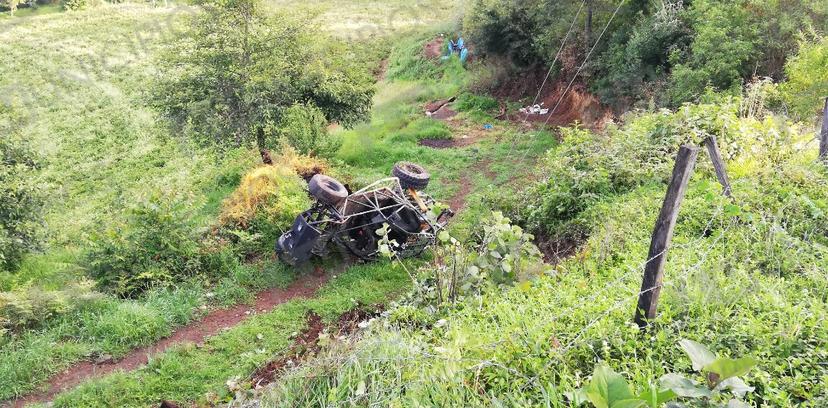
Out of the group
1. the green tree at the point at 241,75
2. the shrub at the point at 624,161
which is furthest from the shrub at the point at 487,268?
the green tree at the point at 241,75

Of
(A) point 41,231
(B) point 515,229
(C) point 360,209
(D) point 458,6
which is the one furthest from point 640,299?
(D) point 458,6

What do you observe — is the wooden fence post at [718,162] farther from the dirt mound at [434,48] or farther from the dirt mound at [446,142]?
the dirt mound at [434,48]

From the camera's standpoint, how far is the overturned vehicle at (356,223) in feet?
28.9

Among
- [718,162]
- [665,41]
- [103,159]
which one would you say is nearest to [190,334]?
[718,162]

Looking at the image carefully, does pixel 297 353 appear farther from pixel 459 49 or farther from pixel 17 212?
pixel 459 49

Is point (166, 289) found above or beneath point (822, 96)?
beneath

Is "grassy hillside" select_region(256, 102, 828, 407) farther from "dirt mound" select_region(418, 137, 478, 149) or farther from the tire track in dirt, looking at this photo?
"dirt mound" select_region(418, 137, 478, 149)

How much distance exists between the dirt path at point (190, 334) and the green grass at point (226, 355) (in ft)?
0.88

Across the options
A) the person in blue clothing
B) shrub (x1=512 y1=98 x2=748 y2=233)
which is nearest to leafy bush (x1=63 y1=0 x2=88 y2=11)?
the person in blue clothing

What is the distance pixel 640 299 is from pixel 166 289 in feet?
26.0

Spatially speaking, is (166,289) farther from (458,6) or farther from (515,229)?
(458,6)

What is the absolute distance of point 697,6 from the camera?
13.2 meters

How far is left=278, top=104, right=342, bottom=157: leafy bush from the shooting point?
46.0 feet

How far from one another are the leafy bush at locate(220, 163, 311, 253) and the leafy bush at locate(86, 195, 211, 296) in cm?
94
